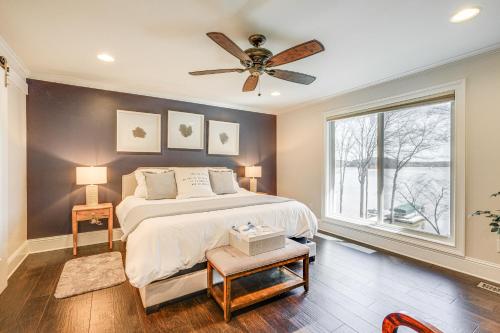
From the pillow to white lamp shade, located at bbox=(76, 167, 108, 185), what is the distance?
3.29ft

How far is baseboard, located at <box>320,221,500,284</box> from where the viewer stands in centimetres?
247

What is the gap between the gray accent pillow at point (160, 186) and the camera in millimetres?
3277

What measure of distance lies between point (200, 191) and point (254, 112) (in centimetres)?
243

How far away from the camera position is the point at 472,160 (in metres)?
2.60

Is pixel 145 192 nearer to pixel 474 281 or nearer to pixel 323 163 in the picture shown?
pixel 323 163

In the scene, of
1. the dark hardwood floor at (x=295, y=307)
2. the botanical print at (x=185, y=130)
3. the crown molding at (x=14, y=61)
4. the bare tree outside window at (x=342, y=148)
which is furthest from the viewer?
the botanical print at (x=185, y=130)

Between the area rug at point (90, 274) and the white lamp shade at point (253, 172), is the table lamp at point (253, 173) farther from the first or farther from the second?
the area rug at point (90, 274)

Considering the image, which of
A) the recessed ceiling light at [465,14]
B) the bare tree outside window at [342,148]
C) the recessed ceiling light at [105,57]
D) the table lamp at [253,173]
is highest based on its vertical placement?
Result: the recessed ceiling light at [465,14]

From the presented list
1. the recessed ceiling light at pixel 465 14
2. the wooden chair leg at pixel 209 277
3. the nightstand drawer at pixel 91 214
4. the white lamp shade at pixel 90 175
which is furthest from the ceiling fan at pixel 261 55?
the nightstand drawer at pixel 91 214

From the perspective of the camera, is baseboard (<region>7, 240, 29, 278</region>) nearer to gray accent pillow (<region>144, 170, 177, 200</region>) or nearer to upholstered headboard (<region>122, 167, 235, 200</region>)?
upholstered headboard (<region>122, 167, 235, 200</region>)

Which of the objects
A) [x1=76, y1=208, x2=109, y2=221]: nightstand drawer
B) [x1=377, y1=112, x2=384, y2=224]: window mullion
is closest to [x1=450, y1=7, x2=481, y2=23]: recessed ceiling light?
[x1=377, y1=112, x2=384, y2=224]: window mullion

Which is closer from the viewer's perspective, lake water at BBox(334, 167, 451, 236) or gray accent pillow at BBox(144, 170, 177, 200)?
lake water at BBox(334, 167, 451, 236)

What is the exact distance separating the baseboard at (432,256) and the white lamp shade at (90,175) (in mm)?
3791

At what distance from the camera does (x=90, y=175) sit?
3.23m
